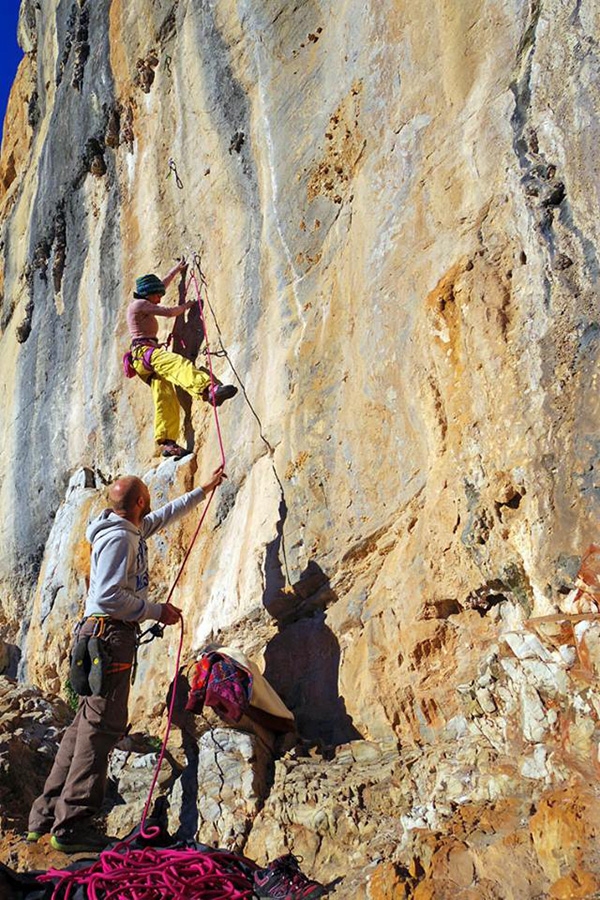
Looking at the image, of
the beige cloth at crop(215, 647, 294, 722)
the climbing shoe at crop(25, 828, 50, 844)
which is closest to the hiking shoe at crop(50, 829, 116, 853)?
the climbing shoe at crop(25, 828, 50, 844)

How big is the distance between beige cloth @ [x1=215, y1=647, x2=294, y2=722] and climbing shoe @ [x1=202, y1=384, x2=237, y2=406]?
7.95 feet

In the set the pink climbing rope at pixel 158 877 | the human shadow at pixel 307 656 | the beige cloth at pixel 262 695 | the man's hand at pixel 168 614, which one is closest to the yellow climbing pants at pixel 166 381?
the human shadow at pixel 307 656

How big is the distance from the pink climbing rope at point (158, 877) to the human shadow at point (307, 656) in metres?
1.34

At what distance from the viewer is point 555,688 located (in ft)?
12.4

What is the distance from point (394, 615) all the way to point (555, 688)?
1445mm

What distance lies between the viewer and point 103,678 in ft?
16.1

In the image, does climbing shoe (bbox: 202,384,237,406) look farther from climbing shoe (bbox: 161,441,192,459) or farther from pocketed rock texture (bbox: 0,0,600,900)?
climbing shoe (bbox: 161,441,192,459)

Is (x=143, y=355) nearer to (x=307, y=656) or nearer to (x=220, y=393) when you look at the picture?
(x=220, y=393)

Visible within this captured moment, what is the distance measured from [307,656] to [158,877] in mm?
Answer: 2053

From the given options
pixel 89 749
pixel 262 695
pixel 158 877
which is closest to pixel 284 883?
pixel 158 877

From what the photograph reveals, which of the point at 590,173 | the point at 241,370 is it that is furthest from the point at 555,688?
the point at 241,370

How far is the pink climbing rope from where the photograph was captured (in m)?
3.68

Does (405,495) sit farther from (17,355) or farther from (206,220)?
(17,355)

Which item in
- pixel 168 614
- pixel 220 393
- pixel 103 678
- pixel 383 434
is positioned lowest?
pixel 103 678
